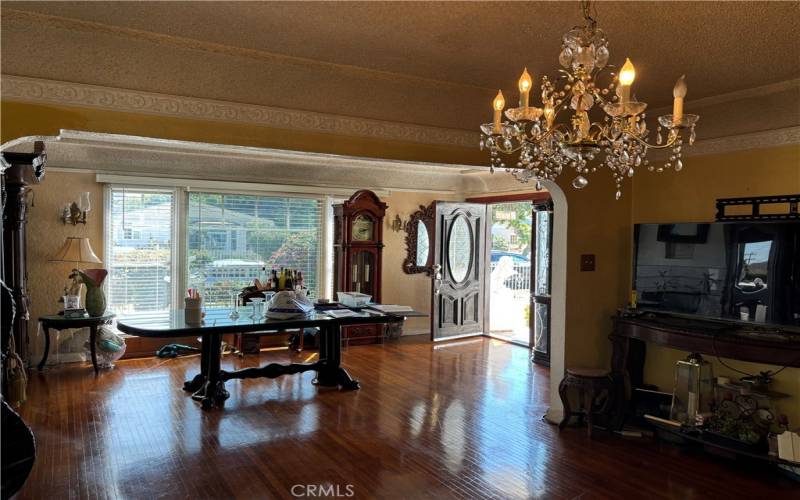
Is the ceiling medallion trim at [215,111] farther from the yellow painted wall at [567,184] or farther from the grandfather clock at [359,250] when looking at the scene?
the grandfather clock at [359,250]

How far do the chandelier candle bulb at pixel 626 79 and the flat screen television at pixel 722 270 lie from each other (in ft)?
7.51

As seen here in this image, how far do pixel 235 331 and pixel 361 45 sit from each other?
99.1 inches

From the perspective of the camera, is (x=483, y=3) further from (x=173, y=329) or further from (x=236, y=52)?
(x=173, y=329)

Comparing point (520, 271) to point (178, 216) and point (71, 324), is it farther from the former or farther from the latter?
point (71, 324)

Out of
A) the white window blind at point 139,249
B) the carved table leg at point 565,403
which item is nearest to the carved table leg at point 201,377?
the white window blind at point 139,249

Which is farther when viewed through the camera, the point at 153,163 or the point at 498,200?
the point at 498,200

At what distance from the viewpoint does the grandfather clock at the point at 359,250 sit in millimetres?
7375

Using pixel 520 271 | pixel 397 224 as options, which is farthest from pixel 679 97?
Result: pixel 520 271

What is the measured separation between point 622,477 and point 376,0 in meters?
3.10

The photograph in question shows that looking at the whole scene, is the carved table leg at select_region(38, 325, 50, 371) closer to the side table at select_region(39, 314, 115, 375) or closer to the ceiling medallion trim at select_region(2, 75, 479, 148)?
the side table at select_region(39, 314, 115, 375)

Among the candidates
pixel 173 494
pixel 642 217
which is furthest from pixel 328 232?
pixel 173 494

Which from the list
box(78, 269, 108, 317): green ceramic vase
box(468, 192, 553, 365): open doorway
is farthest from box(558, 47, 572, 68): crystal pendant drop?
box(78, 269, 108, 317): green ceramic vase

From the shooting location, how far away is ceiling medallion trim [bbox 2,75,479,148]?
9.59 ft

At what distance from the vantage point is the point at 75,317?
573cm
